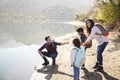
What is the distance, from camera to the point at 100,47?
42.8 ft

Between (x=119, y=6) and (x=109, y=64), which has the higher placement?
(x=119, y=6)

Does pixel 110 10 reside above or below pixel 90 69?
above

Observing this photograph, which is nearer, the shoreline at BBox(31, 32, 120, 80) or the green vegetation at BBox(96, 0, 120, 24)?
the shoreline at BBox(31, 32, 120, 80)

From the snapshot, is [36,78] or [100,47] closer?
[100,47]

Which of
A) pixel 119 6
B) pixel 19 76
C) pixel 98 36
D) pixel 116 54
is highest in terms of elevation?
pixel 119 6

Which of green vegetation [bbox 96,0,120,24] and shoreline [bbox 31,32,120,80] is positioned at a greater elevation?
green vegetation [bbox 96,0,120,24]

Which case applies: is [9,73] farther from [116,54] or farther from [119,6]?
[119,6]

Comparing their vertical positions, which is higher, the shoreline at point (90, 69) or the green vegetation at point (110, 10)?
the green vegetation at point (110, 10)

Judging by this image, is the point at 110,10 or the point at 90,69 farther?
the point at 110,10

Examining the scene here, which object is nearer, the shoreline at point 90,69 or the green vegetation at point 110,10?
the shoreline at point 90,69

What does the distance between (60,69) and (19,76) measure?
351 centimetres

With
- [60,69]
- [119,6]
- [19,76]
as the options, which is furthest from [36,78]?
[119,6]

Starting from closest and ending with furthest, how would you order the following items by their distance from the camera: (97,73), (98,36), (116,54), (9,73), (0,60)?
1. (98,36)
2. (97,73)
3. (116,54)
4. (9,73)
5. (0,60)

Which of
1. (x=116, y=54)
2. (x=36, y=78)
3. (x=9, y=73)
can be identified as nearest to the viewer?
(x=36, y=78)
